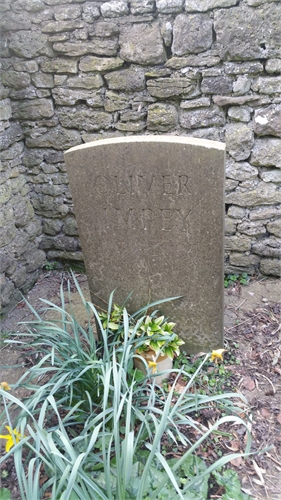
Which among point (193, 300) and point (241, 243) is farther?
point (241, 243)

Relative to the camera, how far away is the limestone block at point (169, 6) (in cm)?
240

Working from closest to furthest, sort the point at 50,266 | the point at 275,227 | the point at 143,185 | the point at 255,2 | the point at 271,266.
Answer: the point at 143,185, the point at 255,2, the point at 275,227, the point at 271,266, the point at 50,266

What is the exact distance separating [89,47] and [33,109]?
59 centimetres

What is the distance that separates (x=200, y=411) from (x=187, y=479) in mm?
390

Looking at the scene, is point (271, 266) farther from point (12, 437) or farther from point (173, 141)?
point (12, 437)

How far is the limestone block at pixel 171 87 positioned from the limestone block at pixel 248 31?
0.83 ft

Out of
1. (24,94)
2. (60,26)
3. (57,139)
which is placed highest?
(60,26)

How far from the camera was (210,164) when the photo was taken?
1.86 m

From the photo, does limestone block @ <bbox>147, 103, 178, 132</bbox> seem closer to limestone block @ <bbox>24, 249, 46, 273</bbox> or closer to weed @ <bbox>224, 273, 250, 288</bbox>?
weed @ <bbox>224, 273, 250, 288</bbox>

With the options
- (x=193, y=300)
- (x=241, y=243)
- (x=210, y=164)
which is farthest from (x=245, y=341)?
(x=210, y=164)

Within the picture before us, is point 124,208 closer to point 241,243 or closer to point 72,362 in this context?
point 72,362

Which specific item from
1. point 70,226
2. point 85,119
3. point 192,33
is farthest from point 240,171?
point 70,226

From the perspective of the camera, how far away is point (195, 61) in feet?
8.21

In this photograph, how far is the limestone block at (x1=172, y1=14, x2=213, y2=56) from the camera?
2.41 m
